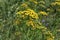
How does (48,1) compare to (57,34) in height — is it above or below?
above

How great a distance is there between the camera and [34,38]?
14.8 ft

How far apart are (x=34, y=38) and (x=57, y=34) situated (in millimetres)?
682

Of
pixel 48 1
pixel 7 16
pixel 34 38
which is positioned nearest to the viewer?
pixel 34 38

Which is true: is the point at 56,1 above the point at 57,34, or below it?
above

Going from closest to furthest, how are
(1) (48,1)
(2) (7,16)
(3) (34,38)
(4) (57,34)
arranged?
(3) (34,38), (4) (57,34), (2) (7,16), (1) (48,1)

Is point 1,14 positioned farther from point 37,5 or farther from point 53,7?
point 53,7

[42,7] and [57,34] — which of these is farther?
[42,7]

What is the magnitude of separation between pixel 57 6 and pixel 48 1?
37cm

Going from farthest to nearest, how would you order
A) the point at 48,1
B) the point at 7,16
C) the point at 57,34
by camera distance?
1. the point at 48,1
2. the point at 7,16
3. the point at 57,34

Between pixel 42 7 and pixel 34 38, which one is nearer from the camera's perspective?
pixel 34 38

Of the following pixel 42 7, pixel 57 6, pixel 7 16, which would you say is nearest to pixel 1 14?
pixel 7 16

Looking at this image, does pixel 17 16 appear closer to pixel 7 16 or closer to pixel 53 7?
pixel 7 16

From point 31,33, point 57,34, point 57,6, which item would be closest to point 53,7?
point 57,6

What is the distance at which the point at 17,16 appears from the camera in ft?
15.7
